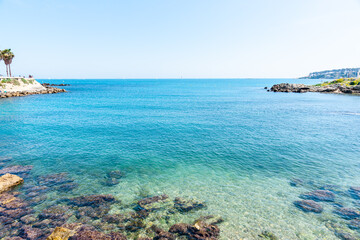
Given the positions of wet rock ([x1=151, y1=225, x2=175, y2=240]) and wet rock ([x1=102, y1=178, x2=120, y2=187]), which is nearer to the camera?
wet rock ([x1=151, y1=225, x2=175, y2=240])

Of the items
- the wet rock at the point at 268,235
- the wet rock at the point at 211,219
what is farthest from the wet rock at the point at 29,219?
the wet rock at the point at 268,235

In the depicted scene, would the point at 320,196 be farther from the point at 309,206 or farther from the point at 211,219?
the point at 211,219

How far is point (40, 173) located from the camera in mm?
22312

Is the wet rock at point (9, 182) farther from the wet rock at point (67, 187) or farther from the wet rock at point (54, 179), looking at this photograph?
the wet rock at point (67, 187)

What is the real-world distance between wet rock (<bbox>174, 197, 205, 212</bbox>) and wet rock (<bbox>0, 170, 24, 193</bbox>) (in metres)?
16.2

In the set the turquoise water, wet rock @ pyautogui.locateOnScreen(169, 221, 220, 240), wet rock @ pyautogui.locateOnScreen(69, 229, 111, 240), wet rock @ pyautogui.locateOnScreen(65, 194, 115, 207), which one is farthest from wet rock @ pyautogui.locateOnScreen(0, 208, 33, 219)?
wet rock @ pyautogui.locateOnScreen(169, 221, 220, 240)

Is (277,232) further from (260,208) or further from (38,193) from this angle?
(38,193)

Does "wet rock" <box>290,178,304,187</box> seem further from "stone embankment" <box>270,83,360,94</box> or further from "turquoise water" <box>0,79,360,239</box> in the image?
"stone embankment" <box>270,83,360,94</box>

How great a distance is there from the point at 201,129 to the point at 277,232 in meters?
28.0

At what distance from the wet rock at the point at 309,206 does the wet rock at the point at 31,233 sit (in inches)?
805

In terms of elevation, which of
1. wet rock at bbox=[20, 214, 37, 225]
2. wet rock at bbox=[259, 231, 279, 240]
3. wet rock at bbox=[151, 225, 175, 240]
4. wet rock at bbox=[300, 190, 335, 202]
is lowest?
wet rock at bbox=[259, 231, 279, 240]

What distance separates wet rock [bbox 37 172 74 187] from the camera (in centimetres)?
2028

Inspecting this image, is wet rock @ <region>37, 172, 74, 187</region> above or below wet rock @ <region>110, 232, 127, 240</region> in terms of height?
above

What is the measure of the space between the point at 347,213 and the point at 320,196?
2.48m
